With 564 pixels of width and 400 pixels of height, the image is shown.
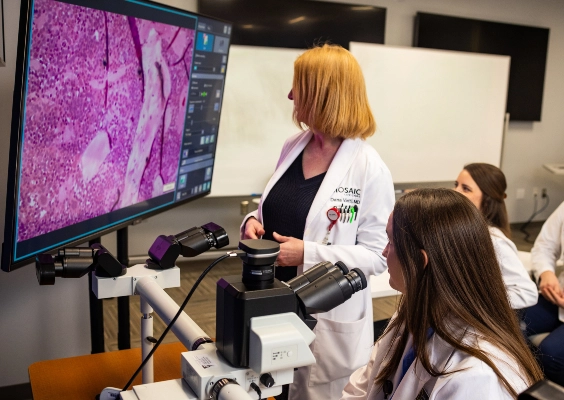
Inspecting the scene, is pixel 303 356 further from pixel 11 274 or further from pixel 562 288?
pixel 562 288

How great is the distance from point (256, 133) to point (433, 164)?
5.84 ft

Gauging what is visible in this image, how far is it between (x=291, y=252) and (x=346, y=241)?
203mm

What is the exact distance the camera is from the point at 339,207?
169cm

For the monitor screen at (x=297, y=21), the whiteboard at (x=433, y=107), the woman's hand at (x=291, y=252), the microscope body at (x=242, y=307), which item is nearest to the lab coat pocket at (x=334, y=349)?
the woman's hand at (x=291, y=252)

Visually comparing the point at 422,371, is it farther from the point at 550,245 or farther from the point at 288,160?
the point at 550,245

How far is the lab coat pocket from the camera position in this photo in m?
1.68

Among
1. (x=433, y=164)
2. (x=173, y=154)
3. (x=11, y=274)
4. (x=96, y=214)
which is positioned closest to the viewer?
(x=96, y=214)

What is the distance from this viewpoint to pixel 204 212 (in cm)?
471

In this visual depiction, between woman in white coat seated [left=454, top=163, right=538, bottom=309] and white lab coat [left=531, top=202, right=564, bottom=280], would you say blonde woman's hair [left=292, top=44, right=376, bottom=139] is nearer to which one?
woman in white coat seated [left=454, top=163, right=538, bottom=309]

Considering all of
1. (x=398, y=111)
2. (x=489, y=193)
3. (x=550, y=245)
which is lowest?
(x=550, y=245)

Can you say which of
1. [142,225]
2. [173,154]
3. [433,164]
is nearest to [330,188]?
[173,154]

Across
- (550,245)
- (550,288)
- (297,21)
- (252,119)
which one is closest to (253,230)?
(550,288)

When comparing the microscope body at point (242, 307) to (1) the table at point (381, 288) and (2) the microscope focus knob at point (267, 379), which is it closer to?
(2) the microscope focus knob at point (267, 379)

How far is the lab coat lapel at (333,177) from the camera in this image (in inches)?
66.7
